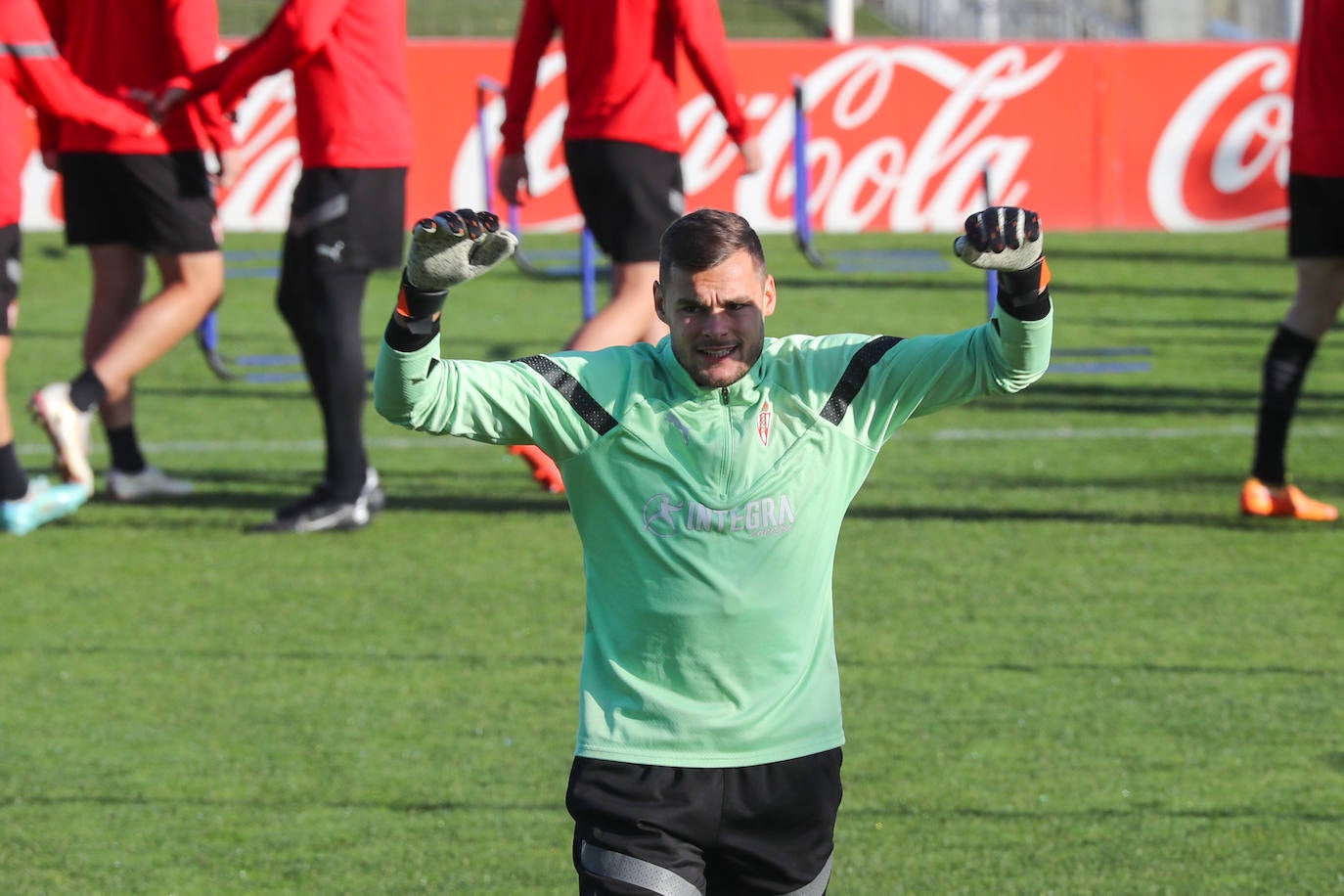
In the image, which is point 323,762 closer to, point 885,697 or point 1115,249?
point 885,697

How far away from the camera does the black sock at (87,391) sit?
6309mm

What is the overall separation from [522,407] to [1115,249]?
12.0 m

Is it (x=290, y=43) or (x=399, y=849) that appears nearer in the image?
(x=399, y=849)

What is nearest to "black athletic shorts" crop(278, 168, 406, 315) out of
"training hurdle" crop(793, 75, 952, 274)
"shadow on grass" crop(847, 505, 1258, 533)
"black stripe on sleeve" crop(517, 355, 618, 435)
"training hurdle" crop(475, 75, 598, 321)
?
"shadow on grass" crop(847, 505, 1258, 533)

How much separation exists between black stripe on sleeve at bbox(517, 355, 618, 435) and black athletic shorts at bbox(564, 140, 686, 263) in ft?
11.8

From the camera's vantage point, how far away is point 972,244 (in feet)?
8.84

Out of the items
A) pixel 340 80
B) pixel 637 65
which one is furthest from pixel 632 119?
pixel 340 80

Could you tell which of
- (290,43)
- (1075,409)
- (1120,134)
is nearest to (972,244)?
(290,43)

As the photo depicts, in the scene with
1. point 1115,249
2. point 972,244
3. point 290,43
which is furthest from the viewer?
point 1115,249

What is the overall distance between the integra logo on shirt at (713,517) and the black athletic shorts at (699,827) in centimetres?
35

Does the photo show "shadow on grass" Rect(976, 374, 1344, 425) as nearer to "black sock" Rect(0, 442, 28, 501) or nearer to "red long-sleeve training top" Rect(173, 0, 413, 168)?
"red long-sleeve training top" Rect(173, 0, 413, 168)

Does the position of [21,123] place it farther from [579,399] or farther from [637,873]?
[637,873]

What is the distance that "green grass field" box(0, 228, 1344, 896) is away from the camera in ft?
13.1

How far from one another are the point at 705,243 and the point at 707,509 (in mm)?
396
